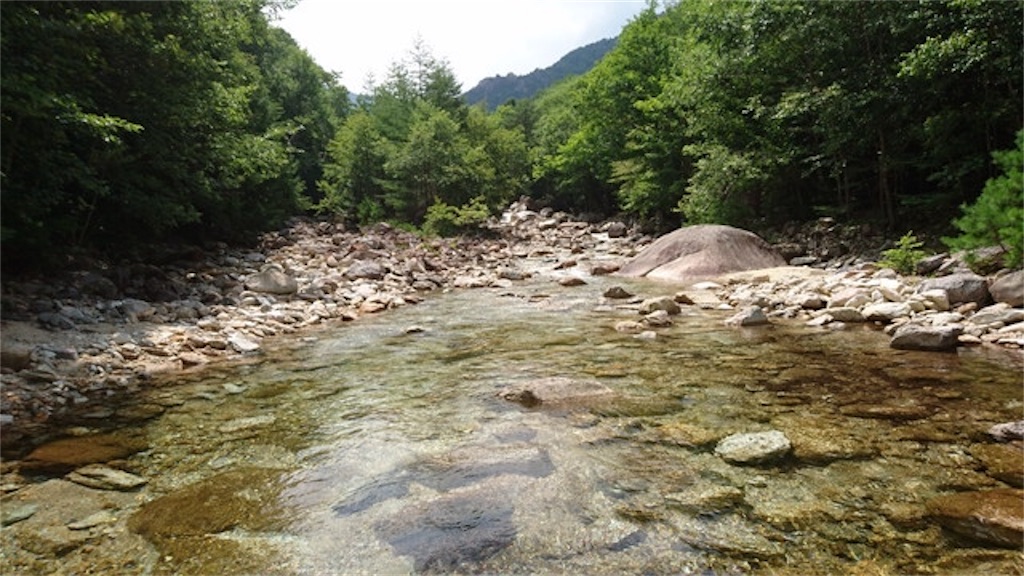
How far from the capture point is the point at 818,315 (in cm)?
785

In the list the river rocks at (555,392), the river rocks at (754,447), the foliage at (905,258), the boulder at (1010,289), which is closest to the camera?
the river rocks at (754,447)

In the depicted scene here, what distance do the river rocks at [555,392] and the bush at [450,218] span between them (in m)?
19.4

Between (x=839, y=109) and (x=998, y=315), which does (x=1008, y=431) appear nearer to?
(x=998, y=315)

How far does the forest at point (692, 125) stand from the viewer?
299 inches

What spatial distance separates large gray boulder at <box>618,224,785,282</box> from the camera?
13.1m

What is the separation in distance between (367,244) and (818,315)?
14045mm

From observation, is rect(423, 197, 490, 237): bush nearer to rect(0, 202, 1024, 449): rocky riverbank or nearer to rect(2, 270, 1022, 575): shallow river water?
rect(0, 202, 1024, 449): rocky riverbank

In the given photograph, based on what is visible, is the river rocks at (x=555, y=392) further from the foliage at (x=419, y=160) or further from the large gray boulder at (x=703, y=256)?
the foliage at (x=419, y=160)

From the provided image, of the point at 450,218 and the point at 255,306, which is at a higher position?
the point at 450,218

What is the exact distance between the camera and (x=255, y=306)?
1008cm

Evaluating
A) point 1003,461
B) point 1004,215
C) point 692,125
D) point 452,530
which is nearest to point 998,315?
point 1004,215

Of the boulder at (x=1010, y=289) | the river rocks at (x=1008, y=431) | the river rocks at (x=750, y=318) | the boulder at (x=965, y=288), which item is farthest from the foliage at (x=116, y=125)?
the boulder at (x=1010, y=289)

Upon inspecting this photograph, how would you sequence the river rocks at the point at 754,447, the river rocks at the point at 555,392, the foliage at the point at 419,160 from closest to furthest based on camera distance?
the river rocks at the point at 754,447 < the river rocks at the point at 555,392 < the foliage at the point at 419,160

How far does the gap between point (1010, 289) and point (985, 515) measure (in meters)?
5.22
